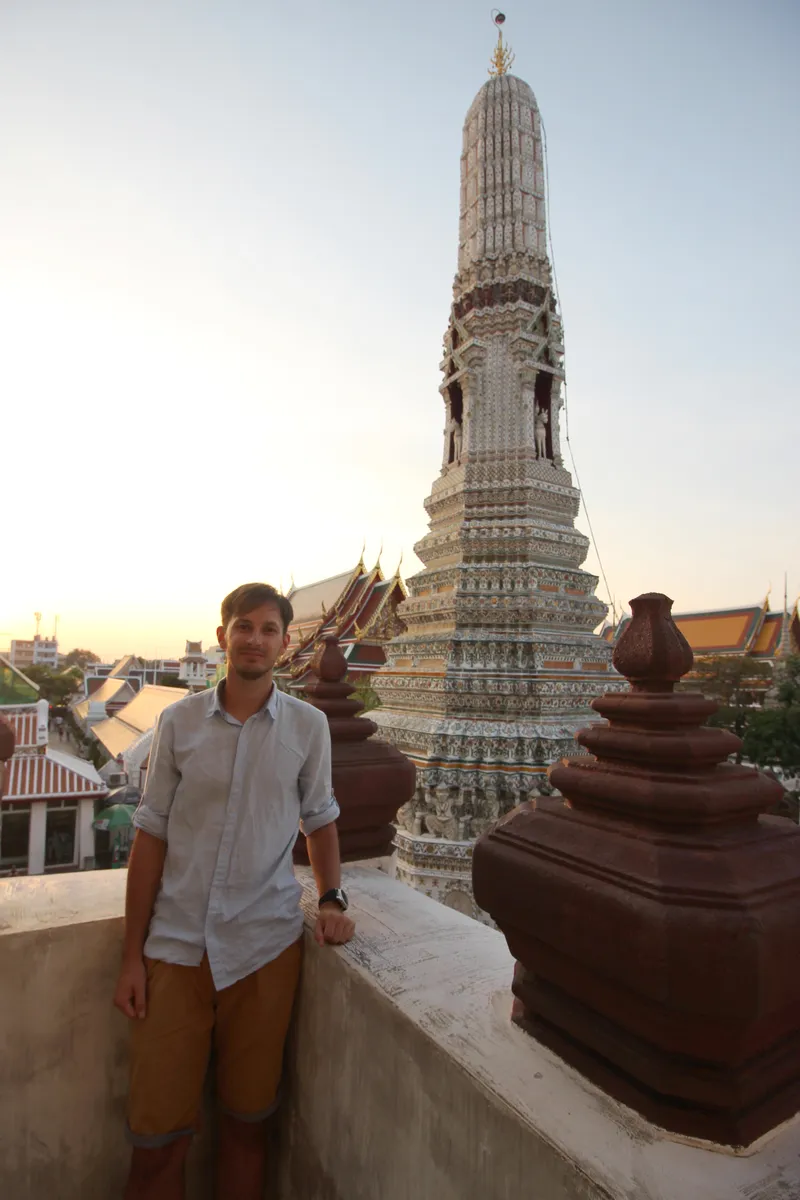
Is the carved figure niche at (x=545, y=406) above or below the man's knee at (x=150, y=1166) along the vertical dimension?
above

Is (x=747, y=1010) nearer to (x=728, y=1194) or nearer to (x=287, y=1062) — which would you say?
(x=728, y=1194)

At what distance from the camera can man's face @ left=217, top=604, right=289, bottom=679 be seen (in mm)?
1436

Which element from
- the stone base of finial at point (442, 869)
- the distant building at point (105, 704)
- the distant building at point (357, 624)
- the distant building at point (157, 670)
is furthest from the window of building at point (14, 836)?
the distant building at point (157, 670)

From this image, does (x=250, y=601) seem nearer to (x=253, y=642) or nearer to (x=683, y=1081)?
(x=253, y=642)

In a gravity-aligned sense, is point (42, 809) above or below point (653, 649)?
below

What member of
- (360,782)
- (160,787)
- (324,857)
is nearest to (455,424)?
(360,782)

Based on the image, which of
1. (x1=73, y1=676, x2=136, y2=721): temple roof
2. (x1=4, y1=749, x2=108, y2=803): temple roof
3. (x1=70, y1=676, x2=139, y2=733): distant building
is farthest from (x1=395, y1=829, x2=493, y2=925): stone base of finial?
(x1=73, y1=676, x2=136, y2=721): temple roof

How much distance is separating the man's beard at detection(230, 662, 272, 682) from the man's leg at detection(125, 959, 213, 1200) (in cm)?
57

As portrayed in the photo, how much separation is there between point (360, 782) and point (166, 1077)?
0.79m

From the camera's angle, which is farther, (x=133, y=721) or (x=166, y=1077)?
(x=133, y=721)

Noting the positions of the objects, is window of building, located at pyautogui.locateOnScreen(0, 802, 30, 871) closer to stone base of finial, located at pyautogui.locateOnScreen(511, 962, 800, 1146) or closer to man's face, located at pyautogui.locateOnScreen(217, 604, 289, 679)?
man's face, located at pyautogui.locateOnScreen(217, 604, 289, 679)

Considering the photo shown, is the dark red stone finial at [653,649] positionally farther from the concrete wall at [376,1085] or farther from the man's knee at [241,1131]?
the man's knee at [241,1131]

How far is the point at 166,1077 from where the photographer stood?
130 centimetres

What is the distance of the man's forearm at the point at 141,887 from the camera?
52.9 inches
